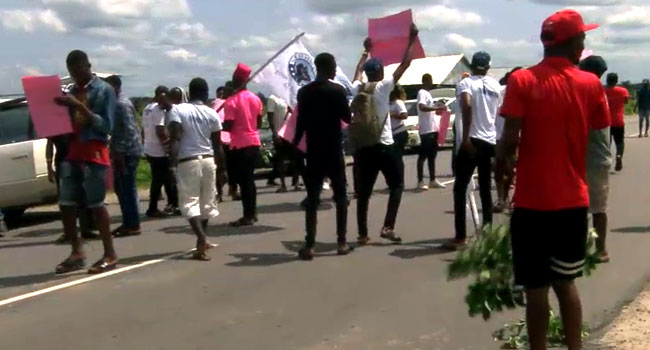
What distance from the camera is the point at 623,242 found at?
10578 mm

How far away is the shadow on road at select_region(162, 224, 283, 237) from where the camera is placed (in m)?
11.9

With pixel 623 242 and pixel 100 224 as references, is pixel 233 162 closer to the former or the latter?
pixel 100 224

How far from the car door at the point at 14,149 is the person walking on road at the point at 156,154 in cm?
150

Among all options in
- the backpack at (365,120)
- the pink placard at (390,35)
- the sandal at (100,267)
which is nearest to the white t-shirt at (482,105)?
the backpack at (365,120)

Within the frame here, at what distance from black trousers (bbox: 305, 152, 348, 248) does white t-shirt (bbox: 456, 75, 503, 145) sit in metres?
1.23

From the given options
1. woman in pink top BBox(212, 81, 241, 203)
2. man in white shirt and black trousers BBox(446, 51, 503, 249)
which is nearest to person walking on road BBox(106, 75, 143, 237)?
woman in pink top BBox(212, 81, 241, 203)

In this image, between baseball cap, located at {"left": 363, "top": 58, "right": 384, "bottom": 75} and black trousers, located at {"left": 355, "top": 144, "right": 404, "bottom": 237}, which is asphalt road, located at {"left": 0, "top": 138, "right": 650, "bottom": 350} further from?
baseball cap, located at {"left": 363, "top": 58, "right": 384, "bottom": 75}

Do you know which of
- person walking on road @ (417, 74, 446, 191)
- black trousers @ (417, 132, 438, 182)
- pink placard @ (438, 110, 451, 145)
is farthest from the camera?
black trousers @ (417, 132, 438, 182)

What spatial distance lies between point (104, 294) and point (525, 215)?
4.26 metres

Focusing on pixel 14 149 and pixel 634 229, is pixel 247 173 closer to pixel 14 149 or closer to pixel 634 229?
pixel 14 149

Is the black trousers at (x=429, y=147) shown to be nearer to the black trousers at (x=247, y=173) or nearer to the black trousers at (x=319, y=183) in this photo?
the black trousers at (x=247, y=173)

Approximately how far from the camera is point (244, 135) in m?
12.2

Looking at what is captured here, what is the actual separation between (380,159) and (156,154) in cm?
427

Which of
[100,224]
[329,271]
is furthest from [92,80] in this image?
[329,271]
